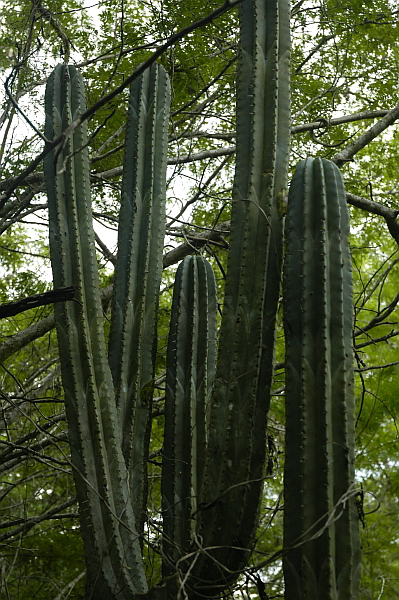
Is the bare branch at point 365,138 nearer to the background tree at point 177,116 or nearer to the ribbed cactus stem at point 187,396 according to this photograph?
the background tree at point 177,116

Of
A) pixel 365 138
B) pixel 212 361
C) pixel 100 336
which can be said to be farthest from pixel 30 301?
pixel 365 138

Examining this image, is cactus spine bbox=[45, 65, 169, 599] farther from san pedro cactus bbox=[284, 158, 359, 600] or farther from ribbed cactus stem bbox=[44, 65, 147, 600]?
san pedro cactus bbox=[284, 158, 359, 600]

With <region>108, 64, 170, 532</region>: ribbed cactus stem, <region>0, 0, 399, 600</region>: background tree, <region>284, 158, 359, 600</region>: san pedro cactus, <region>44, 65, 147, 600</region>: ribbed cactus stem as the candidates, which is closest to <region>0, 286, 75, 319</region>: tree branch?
<region>44, 65, 147, 600</region>: ribbed cactus stem

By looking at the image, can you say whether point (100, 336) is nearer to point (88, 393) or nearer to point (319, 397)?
point (88, 393)

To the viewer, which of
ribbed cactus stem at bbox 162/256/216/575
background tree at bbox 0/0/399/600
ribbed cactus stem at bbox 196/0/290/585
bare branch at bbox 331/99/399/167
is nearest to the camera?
ribbed cactus stem at bbox 196/0/290/585

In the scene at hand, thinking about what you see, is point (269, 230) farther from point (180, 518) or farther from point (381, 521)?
point (381, 521)

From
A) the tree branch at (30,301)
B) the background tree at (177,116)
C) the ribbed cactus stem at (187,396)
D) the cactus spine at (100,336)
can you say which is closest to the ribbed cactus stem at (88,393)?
the cactus spine at (100,336)

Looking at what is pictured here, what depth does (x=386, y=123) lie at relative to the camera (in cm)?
428

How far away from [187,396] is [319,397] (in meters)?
0.73

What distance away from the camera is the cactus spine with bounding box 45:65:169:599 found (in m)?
2.36

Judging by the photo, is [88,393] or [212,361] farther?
[212,361]

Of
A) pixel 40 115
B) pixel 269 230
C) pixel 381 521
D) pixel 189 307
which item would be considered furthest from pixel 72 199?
pixel 381 521

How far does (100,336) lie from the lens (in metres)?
2.58

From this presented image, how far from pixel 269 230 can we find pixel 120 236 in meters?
0.79
